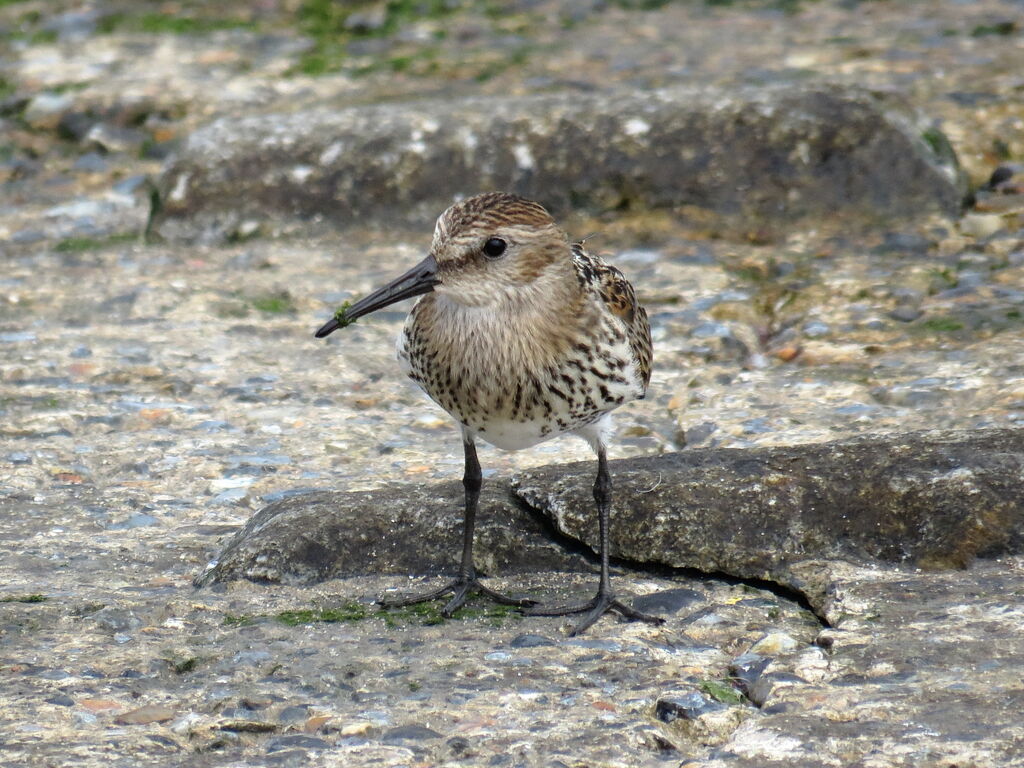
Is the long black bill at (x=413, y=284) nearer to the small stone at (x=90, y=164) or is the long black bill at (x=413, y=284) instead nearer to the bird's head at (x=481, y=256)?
the bird's head at (x=481, y=256)

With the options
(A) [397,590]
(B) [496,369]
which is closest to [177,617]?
(A) [397,590]

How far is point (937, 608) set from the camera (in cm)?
396

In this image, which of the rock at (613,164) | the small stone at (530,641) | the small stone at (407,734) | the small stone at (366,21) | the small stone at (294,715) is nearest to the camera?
the small stone at (407,734)

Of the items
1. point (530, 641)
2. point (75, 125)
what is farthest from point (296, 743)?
point (75, 125)

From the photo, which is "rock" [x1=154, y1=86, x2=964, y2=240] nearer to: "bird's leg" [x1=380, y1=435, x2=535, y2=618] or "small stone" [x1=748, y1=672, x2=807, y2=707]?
"bird's leg" [x1=380, y1=435, x2=535, y2=618]

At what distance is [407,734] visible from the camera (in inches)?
136

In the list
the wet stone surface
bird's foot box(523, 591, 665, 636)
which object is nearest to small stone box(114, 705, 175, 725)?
the wet stone surface

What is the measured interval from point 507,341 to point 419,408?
5.42ft

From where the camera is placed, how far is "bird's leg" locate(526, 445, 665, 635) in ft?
13.7

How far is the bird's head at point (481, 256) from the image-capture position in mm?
4371

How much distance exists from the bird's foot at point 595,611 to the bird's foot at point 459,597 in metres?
0.09

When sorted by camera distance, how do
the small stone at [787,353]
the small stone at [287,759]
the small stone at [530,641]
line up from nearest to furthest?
the small stone at [287,759] < the small stone at [530,641] < the small stone at [787,353]

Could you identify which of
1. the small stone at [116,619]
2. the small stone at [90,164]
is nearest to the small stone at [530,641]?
the small stone at [116,619]

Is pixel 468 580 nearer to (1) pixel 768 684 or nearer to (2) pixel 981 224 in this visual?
(1) pixel 768 684
